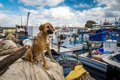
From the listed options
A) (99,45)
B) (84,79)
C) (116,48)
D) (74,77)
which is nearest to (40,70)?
(74,77)

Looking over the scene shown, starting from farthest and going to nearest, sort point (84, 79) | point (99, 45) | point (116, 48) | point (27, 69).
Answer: point (99, 45), point (116, 48), point (84, 79), point (27, 69)

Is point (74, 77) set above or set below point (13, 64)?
below

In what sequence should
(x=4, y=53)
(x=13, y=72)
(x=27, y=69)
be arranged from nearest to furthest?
1. (x=13, y=72)
2. (x=27, y=69)
3. (x=4, y=53)

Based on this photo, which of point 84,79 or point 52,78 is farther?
point 84,79

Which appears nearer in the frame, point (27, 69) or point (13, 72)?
point (13, 72)

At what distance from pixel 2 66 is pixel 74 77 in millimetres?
2196

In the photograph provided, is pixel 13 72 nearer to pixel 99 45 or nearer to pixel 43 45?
pixel 43 45

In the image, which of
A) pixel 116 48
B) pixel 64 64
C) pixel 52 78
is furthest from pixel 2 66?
pixel 116 48

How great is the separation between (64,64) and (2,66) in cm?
323

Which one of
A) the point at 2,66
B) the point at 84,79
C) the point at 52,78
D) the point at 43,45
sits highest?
the point at 43,45

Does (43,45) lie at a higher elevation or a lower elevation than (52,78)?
higher

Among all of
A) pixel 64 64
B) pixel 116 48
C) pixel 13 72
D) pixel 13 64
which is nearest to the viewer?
pixel 13 72

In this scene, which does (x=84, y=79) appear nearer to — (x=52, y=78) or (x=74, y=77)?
(x=74, y=77)

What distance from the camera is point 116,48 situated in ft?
31.3
